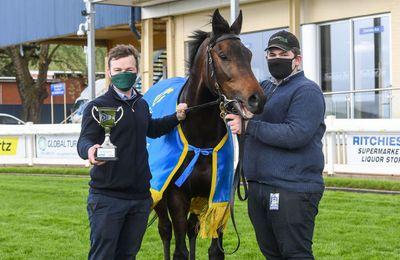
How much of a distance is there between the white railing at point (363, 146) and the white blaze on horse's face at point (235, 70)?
8605 mm

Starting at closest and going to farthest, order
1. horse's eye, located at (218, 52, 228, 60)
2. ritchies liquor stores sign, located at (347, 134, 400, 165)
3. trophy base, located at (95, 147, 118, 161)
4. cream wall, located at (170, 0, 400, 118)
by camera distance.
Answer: trophy base, located at (95, 147, 118, 161), horse's eye, located at (218, 52, 228, 60), ritchies liquor stores sign, located at (347, 134, 400, 165), cream wall, located at (170, 0, 400, 118)

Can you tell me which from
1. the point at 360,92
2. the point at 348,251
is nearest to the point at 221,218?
the point at 348,251

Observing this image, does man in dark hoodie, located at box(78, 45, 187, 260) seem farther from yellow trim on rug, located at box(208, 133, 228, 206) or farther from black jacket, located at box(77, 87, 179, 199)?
yellow trim on rug, located at box(208, 133, 228, 206)

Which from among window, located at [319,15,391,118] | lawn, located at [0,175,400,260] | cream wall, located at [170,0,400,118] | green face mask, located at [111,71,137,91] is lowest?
lawn, located at [0,175,400,260]

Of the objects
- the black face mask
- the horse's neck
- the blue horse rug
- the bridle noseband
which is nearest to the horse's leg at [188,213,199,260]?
the blue horse rug

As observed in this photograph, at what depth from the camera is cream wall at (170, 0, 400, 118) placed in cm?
1748

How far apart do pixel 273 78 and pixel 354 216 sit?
533 centimetres

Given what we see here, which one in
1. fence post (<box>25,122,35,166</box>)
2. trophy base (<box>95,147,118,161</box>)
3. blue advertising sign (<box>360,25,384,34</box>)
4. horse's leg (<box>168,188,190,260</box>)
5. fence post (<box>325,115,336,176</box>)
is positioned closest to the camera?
trophy base (<box>95,147,118,161</box>)

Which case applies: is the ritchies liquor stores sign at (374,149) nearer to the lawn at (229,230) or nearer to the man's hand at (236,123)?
the lawn at (229,230)

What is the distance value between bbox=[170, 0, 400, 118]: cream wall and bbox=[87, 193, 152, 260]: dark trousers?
37.7 feet

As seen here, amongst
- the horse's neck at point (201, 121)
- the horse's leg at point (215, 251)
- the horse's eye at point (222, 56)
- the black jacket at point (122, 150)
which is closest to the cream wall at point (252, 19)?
the horse's leg at point (215, 251)

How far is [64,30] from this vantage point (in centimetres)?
2825

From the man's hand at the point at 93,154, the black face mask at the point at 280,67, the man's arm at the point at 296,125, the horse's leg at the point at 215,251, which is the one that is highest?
the black face mask at the point at 280,67

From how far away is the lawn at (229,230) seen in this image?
309 inches
